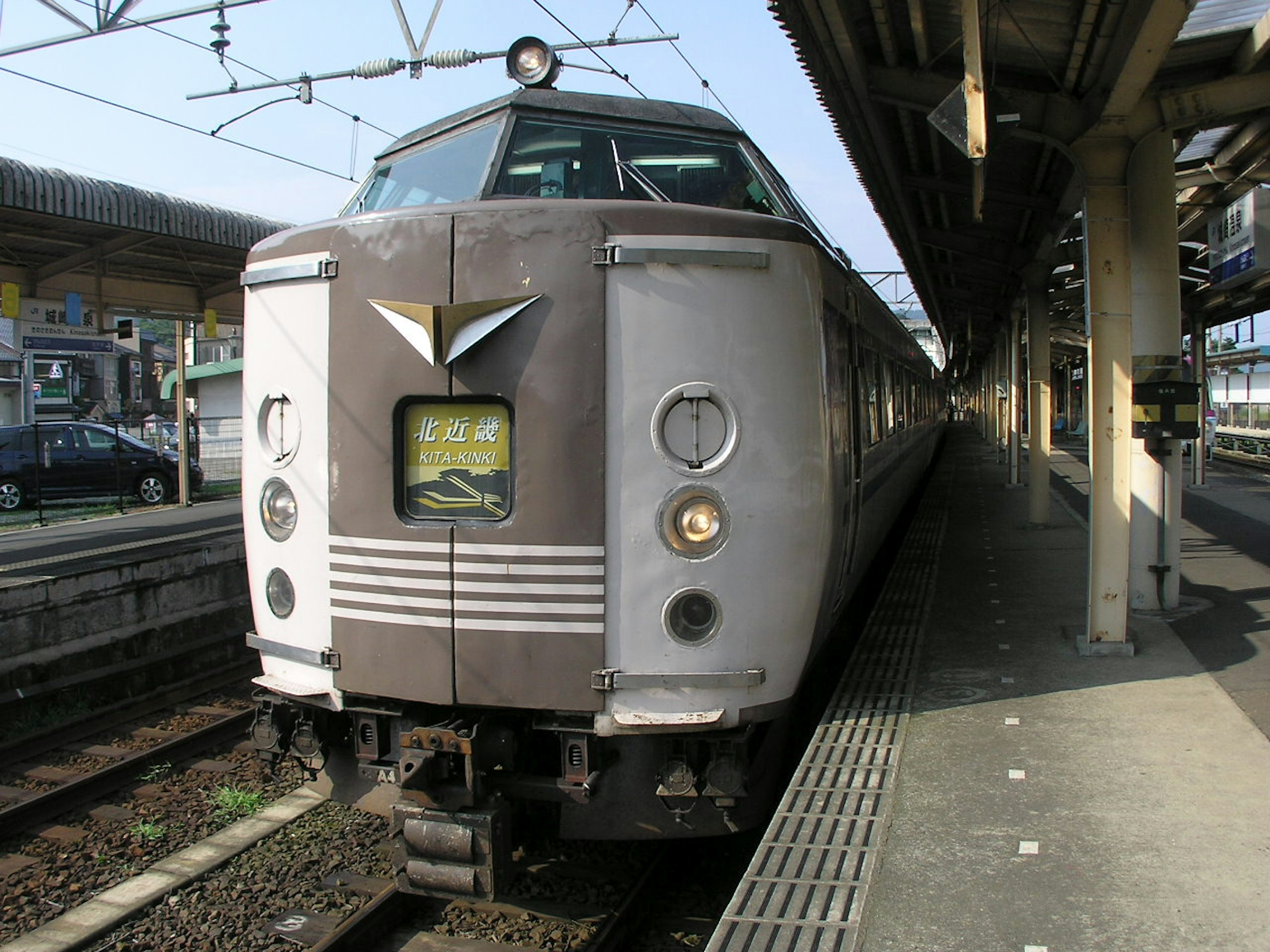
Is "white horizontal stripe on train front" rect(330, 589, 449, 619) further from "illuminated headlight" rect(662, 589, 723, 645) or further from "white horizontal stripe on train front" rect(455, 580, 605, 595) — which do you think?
"illuminated headlight" rect(662, 589, 723, 645)

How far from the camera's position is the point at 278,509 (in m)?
4.77

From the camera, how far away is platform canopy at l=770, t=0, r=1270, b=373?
630 cm

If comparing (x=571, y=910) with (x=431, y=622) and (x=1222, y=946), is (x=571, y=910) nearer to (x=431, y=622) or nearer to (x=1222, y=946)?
(x=431, y=622)

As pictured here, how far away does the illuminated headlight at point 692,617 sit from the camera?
425 cm

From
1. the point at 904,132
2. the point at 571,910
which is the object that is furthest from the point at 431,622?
the point at 904,132

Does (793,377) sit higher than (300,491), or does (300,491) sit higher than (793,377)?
(793,377)

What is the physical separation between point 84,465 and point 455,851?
16.9 m

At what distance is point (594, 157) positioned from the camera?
529 cm

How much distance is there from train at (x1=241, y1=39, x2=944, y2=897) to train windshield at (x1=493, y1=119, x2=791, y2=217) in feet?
2.73

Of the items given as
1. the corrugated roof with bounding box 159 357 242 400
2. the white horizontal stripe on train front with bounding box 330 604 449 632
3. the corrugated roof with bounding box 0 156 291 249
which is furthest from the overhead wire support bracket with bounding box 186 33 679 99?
the corrugated roof with bounding box 159 357 242 400

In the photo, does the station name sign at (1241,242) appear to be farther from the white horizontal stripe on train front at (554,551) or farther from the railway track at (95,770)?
the railway track at (95,770)

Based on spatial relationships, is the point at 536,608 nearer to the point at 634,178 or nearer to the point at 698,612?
the point at 698,612

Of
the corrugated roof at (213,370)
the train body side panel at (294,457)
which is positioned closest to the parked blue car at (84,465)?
the corrugated roof at (213,370)

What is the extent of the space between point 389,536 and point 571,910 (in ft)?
6.09
